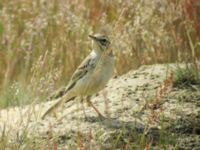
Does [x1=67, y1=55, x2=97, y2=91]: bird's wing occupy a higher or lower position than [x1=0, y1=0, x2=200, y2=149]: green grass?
lower

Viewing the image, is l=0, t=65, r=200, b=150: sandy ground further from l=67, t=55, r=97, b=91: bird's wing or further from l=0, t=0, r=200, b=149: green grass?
l=0, t=0, r=200, b=149: green grass

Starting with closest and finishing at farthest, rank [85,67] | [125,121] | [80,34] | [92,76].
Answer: [125,121], [92,76], [85,67], [80,34]

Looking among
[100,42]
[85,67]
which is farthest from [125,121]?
[100,42]

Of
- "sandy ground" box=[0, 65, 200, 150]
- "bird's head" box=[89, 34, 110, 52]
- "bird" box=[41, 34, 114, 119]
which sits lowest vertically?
"sandy ground" box=[0, 65, 200, 150]

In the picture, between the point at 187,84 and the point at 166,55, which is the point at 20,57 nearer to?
the point at 166,55

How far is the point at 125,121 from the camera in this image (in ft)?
22.0

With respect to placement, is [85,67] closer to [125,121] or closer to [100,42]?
[100,42]

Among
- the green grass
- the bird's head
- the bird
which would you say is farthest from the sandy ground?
the green grass

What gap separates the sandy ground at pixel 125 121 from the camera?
6.21m

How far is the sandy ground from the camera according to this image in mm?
6215

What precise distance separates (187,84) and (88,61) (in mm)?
958

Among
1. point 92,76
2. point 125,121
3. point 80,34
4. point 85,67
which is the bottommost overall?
point 125,121

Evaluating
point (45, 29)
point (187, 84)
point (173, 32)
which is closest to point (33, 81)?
point (187, 84)

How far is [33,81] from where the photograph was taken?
5.67 meters
